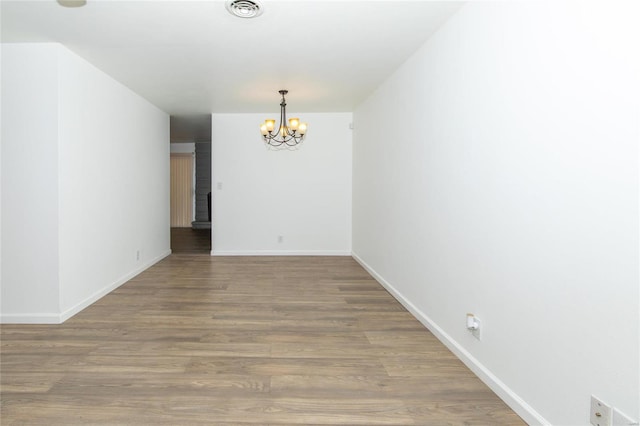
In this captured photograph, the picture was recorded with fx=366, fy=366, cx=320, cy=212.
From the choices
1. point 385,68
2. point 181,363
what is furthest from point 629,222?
point 385,68

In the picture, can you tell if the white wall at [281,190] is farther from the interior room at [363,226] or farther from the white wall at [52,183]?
the white wall at [52,183]

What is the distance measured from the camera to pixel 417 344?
103 inches

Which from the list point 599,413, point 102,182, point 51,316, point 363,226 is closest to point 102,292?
point 51,316

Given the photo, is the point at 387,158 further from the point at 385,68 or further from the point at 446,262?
the point at 446,262

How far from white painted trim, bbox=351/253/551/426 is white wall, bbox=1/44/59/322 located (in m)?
3.03

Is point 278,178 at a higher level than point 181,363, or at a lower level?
higher

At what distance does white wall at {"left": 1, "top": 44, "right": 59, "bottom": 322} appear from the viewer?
2.99m

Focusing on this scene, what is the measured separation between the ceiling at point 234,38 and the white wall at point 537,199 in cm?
51

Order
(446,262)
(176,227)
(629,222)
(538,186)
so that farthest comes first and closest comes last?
(176,227)
(446,262)
(538,186)
(629,222)

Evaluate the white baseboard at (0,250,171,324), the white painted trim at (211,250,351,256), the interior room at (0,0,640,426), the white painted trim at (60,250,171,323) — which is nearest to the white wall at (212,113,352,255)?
the white painted trim at (211,250,351,256)

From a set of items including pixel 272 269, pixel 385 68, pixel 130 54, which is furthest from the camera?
pixel 272 269

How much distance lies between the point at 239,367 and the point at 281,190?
13.5 ft

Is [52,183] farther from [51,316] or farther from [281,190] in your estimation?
[281,190]

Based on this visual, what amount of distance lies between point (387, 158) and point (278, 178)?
2481 millimetres
